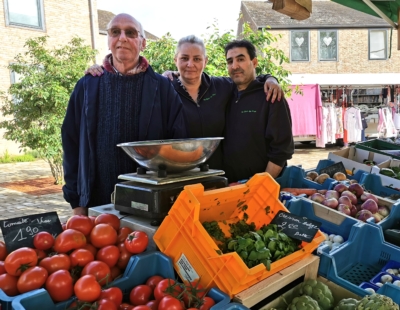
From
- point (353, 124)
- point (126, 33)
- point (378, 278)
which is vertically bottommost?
point (378, 278)

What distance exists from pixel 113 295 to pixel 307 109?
46.2ft

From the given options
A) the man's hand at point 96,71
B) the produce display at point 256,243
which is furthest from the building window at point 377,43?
the produce display at point 256,243

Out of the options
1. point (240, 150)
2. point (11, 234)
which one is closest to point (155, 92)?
point (240, 150)

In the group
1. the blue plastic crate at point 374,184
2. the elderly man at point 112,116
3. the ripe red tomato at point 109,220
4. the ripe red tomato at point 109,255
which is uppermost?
the elderly man at point 112,116

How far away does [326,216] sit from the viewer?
2.77 meters

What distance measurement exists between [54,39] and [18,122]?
25.7ft

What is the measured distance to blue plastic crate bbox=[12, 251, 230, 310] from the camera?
143cm

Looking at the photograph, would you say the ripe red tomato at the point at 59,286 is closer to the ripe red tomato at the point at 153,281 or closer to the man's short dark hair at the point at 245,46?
the ripe red tomato at the point at 153,281

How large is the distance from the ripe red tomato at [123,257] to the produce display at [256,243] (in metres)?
0.41

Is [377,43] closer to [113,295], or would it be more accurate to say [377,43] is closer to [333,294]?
[333,294]

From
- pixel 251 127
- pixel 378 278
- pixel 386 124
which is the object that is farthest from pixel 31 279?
pixel 386 124

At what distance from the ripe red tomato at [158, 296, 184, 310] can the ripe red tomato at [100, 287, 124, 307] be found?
0.19m

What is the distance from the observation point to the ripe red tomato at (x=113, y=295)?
4.98 ft

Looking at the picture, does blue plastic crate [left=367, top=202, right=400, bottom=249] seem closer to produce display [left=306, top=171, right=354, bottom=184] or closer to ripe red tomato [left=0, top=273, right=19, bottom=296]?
produce display [left=306, top=171, right=354, bottom=184]
